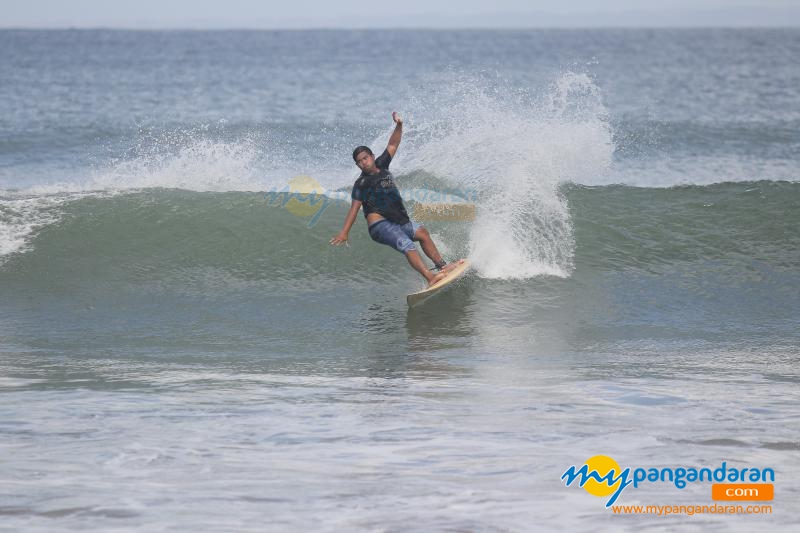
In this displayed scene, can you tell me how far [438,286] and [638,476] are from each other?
4183mm

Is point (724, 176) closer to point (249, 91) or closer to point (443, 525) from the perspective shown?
point (443, 525)

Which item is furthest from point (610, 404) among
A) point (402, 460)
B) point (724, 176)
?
point (724, 176)

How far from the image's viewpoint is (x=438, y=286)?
9.06m

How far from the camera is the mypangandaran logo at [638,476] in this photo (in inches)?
198

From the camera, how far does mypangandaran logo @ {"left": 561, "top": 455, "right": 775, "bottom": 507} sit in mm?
5023

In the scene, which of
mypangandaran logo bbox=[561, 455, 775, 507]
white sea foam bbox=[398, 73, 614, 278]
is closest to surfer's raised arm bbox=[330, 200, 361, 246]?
white sea foam bbox=[398, 73, 614, 278]

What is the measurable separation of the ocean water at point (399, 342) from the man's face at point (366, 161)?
1481 millimetres

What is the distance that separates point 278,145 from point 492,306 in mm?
13012

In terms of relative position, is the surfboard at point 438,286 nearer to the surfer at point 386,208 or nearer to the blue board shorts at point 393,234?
the surfer at point 386,208

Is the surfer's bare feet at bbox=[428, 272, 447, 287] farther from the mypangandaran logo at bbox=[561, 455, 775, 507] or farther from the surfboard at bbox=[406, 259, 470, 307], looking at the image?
the mypangandaran logo at bbox=[561, 455, 775, 507]

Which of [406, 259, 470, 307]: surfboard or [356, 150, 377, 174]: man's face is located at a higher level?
[356, 150, 377, 174]: man's face

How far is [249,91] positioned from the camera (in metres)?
37.5

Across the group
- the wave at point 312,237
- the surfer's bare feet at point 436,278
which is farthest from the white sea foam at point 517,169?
the surfer's bare feet at point 436,278

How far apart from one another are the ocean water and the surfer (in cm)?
68
